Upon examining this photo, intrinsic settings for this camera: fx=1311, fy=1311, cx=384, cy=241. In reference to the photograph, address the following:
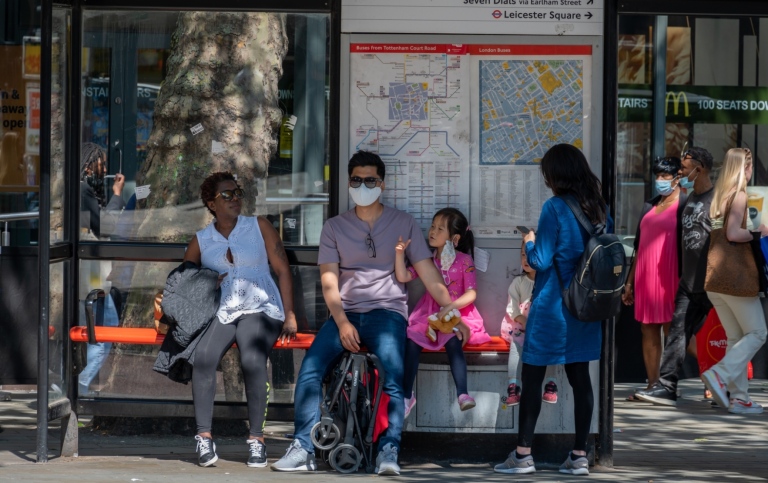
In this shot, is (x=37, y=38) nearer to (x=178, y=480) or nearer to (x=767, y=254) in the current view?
(x=178, y=480)

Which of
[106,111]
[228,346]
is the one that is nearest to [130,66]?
[106,111]

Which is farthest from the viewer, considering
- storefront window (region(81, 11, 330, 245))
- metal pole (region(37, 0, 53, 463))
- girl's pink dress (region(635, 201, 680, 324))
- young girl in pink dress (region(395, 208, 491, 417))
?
girl's pink dress (region(635, 201, 680, 324))

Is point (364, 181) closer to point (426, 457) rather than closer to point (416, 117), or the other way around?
point (416, 117)

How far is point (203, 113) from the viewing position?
786 centimetres

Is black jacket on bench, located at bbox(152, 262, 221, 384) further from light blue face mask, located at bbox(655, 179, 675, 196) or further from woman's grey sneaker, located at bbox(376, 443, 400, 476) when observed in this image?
light blue face mask, located at bbox(655, 179, 675, 196)

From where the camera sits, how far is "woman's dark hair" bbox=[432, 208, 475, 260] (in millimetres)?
6797

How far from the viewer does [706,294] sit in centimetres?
910

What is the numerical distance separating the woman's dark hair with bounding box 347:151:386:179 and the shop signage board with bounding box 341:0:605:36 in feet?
2.18

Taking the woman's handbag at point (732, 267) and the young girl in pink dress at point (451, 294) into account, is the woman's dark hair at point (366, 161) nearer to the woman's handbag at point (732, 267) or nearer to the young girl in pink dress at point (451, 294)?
the young girl in pink dress at point (451, 294)

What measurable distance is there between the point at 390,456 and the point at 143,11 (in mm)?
2777

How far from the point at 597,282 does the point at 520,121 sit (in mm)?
1074

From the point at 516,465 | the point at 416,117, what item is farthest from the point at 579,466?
the point at 416,117

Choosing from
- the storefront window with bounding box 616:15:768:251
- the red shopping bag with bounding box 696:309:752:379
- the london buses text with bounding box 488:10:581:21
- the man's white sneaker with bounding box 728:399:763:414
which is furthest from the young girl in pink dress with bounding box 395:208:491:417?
the storefront window with bounding box 616:15:768:251

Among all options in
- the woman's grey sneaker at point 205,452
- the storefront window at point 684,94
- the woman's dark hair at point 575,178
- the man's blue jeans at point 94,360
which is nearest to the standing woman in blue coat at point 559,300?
the woman's dark hair at point 575,178
